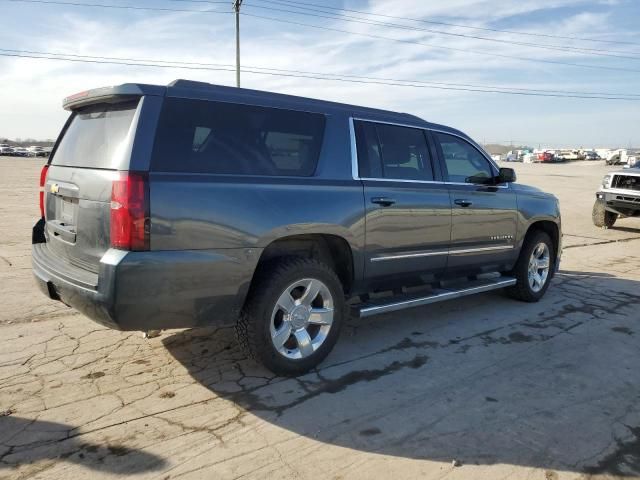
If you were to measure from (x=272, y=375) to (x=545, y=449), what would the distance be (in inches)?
73.4

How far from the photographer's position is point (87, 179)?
3312 mm

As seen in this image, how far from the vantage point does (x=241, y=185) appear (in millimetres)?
3381

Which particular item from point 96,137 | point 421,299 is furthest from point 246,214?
point 421,299

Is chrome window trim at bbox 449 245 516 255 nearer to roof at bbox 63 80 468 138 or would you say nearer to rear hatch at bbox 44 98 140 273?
roof at bbox 63 80 468 138

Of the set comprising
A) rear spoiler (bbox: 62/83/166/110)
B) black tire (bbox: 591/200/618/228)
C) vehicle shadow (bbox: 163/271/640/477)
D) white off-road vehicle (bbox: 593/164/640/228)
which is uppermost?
rear spoiler (bbox: 62/83/166/110)

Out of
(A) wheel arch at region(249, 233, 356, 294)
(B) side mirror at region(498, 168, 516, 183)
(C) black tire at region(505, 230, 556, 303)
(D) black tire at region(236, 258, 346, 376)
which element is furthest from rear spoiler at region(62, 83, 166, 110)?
(C) black tire at region(505, 230, 556, 303)

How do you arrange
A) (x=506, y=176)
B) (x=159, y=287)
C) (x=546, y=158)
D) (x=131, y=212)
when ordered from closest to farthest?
(x=131, y=212)
(x=159, y=287)
(x=506, y=176)
(x=546, y=158)

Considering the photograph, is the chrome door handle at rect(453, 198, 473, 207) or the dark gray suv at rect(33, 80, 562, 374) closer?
the dark gray suv at rect(33, 80, 562, 374)

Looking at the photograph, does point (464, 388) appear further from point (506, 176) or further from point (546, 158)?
point (546, 158)

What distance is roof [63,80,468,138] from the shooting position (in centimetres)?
323

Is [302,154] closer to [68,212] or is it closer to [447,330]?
[68,212]

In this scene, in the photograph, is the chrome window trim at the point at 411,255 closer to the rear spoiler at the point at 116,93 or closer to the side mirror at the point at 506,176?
the side mirror at the point at 506,176

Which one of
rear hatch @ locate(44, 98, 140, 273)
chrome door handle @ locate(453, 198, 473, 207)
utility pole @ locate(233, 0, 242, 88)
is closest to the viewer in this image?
rear hatch @ locate(44, 98, 140, 273)

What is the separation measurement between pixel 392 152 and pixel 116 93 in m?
2.29
